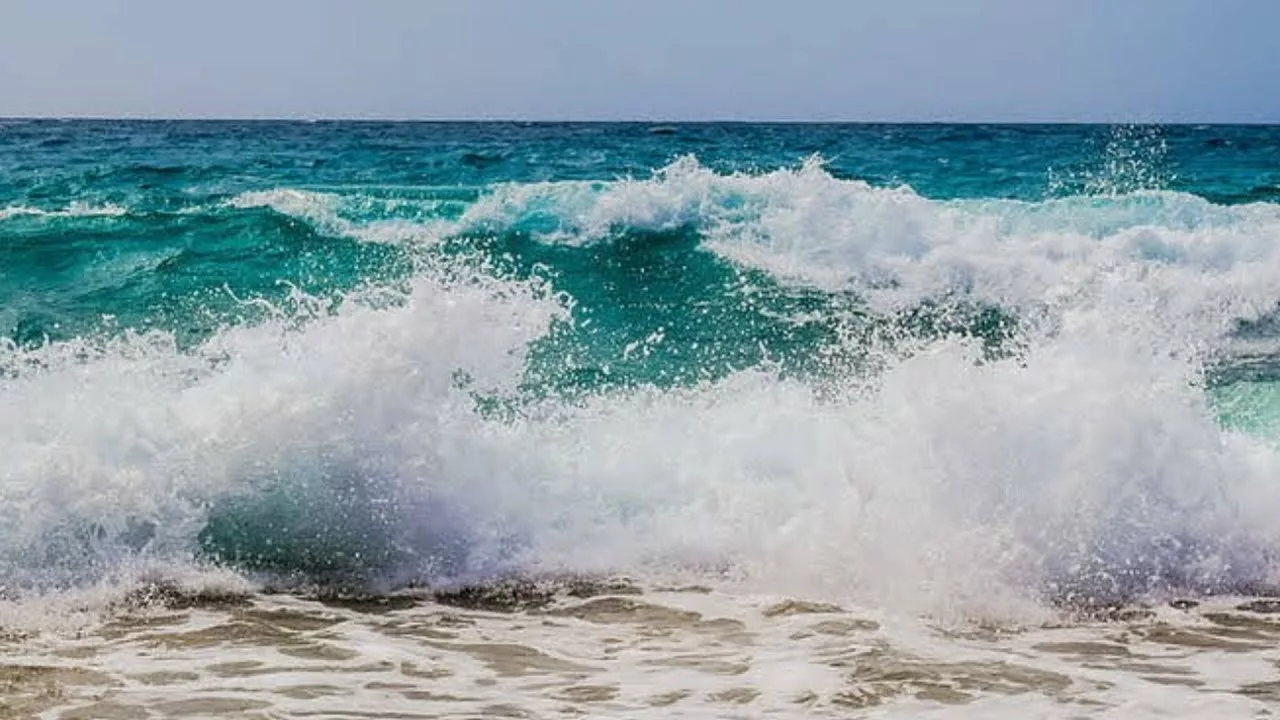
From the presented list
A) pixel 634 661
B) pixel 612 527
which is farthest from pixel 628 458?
pixel 634 661

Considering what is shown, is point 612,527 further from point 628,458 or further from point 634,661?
point 634,661

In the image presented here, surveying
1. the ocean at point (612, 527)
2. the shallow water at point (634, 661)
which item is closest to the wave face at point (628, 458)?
the ocean at point (612, 527)

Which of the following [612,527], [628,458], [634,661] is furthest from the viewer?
[628,458]

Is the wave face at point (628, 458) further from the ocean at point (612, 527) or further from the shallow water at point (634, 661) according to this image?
the shallow water at point (634, 661)

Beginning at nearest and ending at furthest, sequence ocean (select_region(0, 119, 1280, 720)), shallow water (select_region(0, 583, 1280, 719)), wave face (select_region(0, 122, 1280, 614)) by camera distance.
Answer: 1. shallow water (select_region(0, 583, 1280, 719))
2. ocean (select_region(0, 119, 1280, 720))
3. wave face (select_region(0, 122, 1280, 614))

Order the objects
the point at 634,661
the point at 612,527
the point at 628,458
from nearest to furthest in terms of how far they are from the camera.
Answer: the point at 634,661 → the point at 612,527 → the point at 628,458

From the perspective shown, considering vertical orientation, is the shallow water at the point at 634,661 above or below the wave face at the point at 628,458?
below

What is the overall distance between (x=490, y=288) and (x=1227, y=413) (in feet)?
15.6

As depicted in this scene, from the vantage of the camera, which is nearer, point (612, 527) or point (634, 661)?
point (634, 661)

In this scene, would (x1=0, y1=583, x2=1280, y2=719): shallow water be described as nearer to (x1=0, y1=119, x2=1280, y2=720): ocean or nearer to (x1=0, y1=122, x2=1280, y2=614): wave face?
(x1=0, y1=119, x2=1280, y2=720): ocean

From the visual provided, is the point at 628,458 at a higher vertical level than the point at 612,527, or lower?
higher

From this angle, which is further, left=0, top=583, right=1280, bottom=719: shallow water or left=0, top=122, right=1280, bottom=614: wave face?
left=0, top=122, right=1280, bottom=614: wave face

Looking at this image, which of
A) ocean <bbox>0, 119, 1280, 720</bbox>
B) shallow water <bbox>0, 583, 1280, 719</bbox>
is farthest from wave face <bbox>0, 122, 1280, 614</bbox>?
shallow water <bbox>0, 583, 1280, 719</bbox>

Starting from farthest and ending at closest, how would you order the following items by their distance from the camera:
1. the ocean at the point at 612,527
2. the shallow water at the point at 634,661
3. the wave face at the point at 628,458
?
the wave face at the point at 628,458
the ocean at the point at 612,527
the shallow water at the point at 634,661
